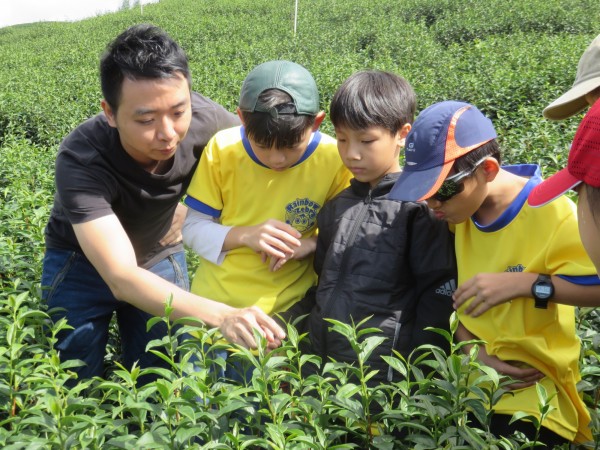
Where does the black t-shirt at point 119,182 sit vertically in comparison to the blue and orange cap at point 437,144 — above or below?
below

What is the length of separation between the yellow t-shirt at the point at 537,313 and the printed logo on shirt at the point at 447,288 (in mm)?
48

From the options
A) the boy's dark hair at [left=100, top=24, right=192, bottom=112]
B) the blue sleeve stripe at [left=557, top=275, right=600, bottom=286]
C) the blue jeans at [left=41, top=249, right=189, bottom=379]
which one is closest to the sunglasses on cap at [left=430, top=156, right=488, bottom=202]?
the blue sleeve stripe at [left=557, top=275, right=600, bottom=286]

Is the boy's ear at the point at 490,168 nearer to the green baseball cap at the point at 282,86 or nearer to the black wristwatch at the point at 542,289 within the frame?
the black wristwatch at the point at 542,289

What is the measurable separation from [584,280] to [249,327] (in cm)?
88

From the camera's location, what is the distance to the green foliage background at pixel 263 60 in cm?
189

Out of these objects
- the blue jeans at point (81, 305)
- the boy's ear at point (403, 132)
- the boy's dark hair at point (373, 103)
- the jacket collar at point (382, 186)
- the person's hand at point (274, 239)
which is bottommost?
the blue jeans at point (81, 305)

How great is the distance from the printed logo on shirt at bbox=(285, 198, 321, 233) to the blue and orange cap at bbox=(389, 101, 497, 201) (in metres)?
0.48

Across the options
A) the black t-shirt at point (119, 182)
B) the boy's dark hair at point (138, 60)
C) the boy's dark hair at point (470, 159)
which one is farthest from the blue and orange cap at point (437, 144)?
the black t-shirt at point (119, 182)

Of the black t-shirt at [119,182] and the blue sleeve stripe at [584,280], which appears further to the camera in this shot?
the black t-shirt at [119,182]

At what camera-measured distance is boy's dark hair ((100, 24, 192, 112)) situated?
90.8 inches

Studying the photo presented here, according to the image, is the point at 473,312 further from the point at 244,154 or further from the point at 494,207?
the point at 244,154

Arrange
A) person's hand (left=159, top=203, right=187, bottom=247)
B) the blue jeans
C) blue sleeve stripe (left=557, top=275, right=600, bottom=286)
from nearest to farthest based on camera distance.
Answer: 1. blue sleeve stripe (left=557, top=275, right=600, bottom=286)
2. the blue jeans
3. person's hand (left=159, top=203, right=187, bottom=247)

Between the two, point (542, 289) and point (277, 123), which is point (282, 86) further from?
point (542, 289)

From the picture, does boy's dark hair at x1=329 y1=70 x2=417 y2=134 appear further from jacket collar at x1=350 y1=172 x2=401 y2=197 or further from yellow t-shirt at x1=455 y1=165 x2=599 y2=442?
yellow t-shirt at x1=455 y1=165 x2=599 y2=442
